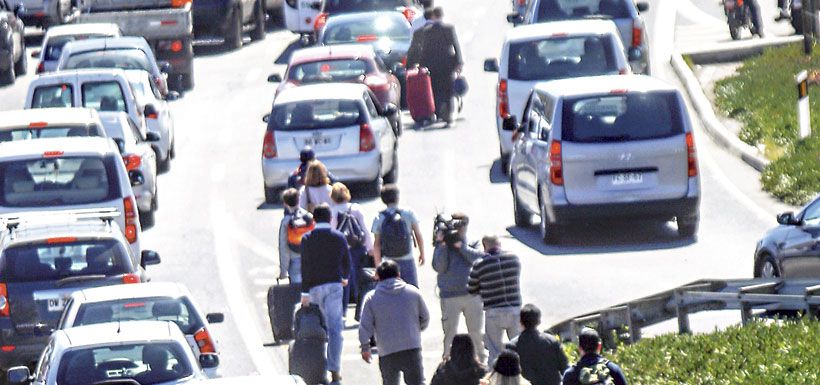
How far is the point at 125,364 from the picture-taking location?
15.3m

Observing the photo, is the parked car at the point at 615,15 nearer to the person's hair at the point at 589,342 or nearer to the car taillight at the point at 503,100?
the car taillight at the point at 503,100

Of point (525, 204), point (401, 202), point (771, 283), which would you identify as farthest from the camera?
point (401, 202)

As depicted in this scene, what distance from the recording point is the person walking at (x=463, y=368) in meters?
14.3

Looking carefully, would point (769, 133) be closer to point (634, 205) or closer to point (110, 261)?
point (634, 205)

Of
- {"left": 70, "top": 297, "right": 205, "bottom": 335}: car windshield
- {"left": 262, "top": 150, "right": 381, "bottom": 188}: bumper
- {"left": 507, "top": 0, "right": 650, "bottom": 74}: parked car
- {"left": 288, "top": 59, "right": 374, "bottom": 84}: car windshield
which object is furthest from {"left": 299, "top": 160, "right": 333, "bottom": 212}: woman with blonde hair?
{"left": 507, "top": 0, "right": 650, "bottom": 74}: parked car

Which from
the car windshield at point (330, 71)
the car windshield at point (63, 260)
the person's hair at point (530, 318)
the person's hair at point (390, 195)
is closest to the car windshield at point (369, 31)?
the car windshield at point (330, 71)

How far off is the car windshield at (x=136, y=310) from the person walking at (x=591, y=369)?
4.45 metres

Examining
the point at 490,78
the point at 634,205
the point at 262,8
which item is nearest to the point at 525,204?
the point at 634,205

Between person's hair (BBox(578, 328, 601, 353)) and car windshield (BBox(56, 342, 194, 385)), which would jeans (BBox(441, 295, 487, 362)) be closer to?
car windshield (BBox(56, 342, 194, 385))

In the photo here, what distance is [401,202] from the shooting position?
1065 inches

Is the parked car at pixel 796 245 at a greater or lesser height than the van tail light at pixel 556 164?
greater

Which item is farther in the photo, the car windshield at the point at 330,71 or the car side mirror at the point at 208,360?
the car windshield at the point at 330,71

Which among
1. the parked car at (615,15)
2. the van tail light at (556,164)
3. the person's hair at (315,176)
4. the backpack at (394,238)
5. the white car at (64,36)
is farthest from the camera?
the white car at (64,36)

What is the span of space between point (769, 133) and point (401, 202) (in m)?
5.21
